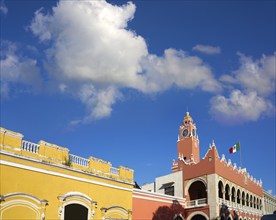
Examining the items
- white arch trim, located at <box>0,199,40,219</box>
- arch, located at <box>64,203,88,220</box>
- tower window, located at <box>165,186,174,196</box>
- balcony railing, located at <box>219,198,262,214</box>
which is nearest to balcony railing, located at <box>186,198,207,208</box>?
balcony railing, located at <box>219,198,262,214</box>

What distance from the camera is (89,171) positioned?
19.9 metres

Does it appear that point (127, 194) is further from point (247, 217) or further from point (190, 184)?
point (247, 217)

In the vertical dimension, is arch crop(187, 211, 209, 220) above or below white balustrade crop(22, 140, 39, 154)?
below

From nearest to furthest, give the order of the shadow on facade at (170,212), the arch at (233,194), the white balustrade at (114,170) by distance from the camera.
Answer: the white balustrade at (114,170) → the shadow on facade at (170,212) → the arch at (233,194)

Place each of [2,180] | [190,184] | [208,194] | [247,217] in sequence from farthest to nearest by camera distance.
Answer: [247,217] < [190,184] < [208,194] < [2,180]

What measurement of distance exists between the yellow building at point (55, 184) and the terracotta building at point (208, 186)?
3.23m

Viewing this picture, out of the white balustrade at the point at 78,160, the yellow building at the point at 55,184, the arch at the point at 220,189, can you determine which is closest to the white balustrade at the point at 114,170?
the yellow building at the point at 55,184

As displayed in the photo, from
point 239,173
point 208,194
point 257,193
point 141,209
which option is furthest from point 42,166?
point 257,193

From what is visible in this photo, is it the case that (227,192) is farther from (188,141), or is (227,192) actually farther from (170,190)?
(188,141)

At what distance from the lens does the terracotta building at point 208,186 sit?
94.3ft

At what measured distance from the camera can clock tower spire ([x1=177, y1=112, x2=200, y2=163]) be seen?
3688 cm

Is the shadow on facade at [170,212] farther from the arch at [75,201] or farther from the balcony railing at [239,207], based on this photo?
the arch at [75,201]

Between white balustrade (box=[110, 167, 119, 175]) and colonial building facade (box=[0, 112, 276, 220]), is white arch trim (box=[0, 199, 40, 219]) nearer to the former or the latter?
colonial building facade (box=[0, 112, 276, 220])

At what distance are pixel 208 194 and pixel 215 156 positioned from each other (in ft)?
10.7
